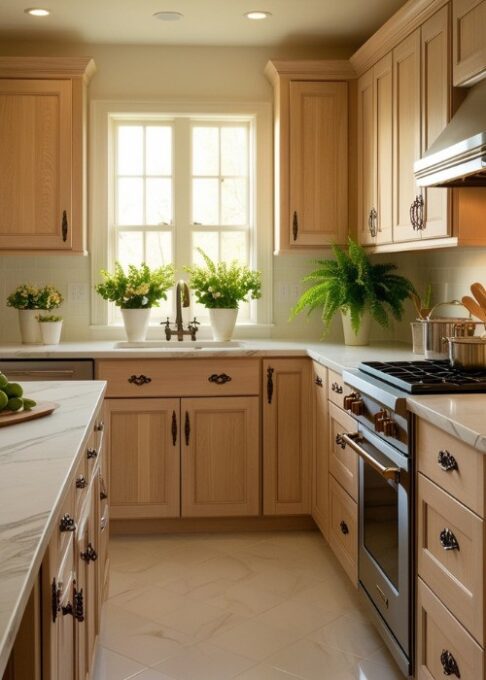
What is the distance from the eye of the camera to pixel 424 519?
229 centimetres

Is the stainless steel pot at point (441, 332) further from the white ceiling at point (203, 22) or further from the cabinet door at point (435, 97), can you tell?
the white ceiling at point (203, 22)

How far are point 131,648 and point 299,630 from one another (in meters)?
0.61

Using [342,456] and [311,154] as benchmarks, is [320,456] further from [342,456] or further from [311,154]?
[311,154]

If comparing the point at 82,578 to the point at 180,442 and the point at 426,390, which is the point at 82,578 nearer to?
the point at 426,390

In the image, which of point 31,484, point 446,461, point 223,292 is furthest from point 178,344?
point 31,484

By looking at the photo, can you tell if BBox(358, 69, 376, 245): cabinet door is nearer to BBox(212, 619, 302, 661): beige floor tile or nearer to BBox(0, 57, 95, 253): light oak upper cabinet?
BBox(0, 57, 95, 253): light oak upper cabinet

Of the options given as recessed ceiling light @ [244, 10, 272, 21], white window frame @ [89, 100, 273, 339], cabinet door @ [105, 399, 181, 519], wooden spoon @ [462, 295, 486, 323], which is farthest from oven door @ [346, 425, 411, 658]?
recessed ceiling light @ [244, 10, 272, 21]

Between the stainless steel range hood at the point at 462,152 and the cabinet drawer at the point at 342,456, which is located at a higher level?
the stainless steel range hood at the point at 462,152

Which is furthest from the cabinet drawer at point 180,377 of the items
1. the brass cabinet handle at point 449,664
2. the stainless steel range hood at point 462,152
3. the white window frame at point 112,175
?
the brass cabinet handle at point 449,664

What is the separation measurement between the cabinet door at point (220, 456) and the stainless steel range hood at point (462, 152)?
1560 mm

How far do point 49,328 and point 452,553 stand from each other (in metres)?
2.71

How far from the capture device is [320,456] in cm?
382

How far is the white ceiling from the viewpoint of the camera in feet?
12.8

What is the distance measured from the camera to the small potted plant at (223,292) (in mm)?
4355
